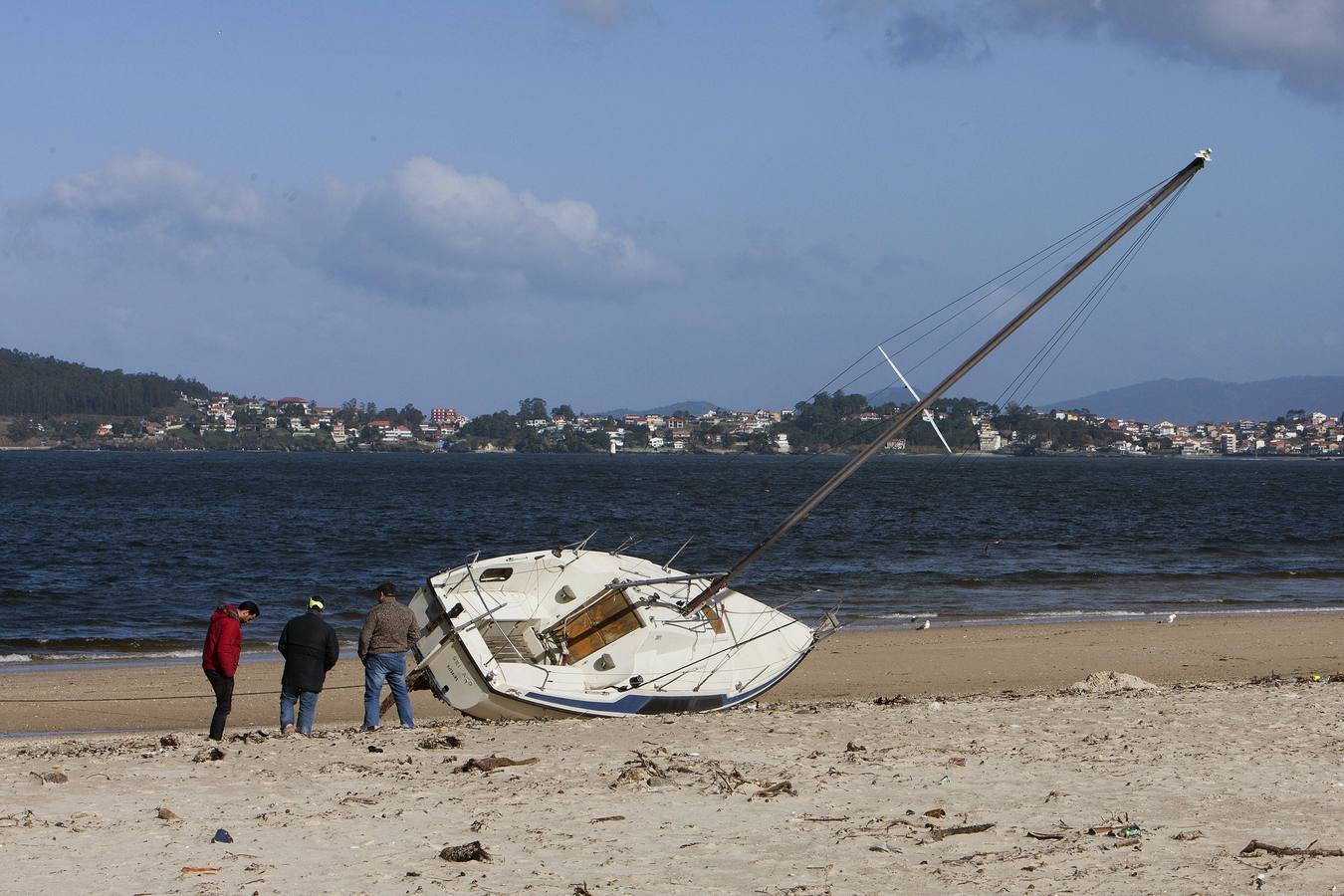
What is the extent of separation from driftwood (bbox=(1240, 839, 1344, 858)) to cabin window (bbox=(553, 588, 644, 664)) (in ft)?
26.3

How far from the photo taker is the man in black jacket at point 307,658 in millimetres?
12602

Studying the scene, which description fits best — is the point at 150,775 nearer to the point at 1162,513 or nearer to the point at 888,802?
the point at 888,802

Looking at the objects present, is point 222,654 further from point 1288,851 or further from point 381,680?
point 1288,851

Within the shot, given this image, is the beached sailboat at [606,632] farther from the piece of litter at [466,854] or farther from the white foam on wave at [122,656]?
the white foam on wave at [122,656]

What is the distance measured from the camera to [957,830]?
28.9ft

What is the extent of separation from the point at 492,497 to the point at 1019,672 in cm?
5711

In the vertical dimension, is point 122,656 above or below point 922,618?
below

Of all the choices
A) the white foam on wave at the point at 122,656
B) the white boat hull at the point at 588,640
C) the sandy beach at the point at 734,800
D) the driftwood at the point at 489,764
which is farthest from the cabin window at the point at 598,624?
the white foam on wave at the point at 122,656

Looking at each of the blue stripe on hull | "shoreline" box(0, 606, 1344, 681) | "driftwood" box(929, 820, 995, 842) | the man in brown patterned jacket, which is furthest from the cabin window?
"driftwood" box(929, 820, 995, 842)

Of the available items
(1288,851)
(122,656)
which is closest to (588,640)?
(1288,851)

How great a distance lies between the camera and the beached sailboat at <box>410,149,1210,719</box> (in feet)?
45.7

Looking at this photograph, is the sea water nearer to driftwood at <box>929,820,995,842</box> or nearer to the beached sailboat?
the beached sailboat

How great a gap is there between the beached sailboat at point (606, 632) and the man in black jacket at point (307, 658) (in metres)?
1.39

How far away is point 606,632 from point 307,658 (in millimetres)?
3936
